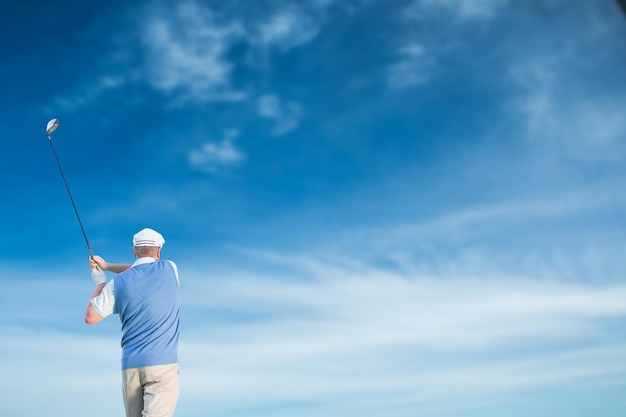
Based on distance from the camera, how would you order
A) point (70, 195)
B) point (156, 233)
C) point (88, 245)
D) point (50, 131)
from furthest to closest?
point (50, 131) < point (70, 195) < point (88, 245) < point (156, 233)

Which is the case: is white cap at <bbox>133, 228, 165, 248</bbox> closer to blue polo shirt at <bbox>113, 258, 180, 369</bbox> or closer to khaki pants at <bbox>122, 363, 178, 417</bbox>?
blue polo shirt at <bbox>113, 258, 180, 369</bbox>

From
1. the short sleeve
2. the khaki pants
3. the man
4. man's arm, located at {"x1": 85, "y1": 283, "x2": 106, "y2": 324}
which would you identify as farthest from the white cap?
the khaki pants

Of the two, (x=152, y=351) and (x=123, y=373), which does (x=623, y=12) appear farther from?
(x=123, y=373)

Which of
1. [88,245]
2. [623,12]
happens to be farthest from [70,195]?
[623,12]

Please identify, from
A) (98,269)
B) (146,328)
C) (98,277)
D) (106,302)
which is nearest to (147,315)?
(146,328)

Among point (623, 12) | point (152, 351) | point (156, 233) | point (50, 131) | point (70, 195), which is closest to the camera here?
point (623, 12)

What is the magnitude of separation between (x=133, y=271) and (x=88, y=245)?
3.68 ft

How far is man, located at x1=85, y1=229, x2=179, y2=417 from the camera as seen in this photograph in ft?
19.4

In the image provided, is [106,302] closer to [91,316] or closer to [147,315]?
[91,316]

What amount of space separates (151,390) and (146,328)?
53cm

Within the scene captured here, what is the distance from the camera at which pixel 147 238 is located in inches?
245

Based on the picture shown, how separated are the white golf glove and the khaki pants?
3.00 ft

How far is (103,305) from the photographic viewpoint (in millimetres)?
6074

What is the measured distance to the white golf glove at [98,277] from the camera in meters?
6.42
